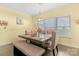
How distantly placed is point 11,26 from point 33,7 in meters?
0.40

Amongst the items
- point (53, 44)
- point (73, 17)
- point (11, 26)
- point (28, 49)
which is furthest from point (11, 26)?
point (73, 17)

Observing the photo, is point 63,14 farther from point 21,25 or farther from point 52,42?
point 21,25

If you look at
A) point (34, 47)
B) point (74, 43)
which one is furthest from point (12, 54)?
point (74, 43)

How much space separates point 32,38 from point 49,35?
0.80ft

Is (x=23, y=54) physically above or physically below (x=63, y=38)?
below

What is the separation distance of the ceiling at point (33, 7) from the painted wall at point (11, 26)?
63 millimetres

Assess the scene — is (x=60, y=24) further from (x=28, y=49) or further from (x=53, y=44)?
(x=28, y=49)

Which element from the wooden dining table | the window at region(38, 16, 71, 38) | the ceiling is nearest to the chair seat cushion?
the wooden dining table

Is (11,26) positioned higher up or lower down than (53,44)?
higher up

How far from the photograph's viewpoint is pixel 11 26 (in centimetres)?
121

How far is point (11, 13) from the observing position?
1.18m

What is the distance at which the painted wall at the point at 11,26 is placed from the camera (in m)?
1.16

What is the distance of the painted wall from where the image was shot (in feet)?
3.82

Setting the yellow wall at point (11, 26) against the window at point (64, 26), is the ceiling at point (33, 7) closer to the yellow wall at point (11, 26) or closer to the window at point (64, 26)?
the yellow wall at point (11, 26)
